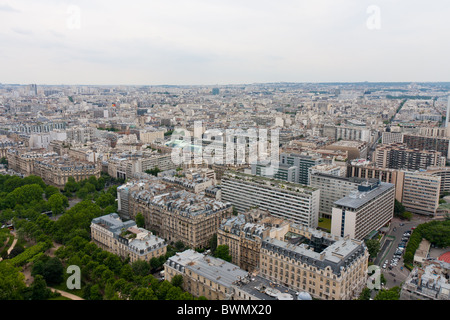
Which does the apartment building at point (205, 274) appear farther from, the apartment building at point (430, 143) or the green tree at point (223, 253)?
the apartment building at point (430, 143)

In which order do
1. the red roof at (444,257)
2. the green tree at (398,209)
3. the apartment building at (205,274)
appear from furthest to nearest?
the green tree at (398,209)
the red roof at (444,257)
the apartment building at (205,274)

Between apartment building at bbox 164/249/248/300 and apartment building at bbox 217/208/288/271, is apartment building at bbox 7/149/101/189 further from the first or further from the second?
apartment building at bbox 164/249/248/300

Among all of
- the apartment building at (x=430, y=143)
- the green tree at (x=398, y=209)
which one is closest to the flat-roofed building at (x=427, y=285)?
the green tree at (x=398, y=209)

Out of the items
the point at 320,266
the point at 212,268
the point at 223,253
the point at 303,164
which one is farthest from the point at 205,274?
the point at 303,164

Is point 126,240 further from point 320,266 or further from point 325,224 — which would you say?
point 325,224

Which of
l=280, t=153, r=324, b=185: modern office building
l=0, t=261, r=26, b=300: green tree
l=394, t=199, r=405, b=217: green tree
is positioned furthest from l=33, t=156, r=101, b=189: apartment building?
l=394, t=199, r=405, b=217: green tree
